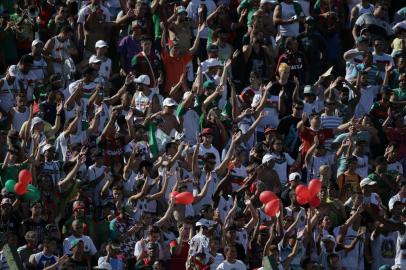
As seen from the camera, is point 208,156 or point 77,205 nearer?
point 77,205

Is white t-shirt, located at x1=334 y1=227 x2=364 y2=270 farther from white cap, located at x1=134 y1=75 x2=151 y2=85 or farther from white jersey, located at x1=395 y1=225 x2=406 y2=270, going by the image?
white cap, located at x1=134 y1=75 x2=151 y2=85

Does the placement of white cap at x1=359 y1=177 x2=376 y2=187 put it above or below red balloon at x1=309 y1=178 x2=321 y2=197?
A: below

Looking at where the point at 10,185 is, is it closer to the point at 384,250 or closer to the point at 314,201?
the point at 314,201

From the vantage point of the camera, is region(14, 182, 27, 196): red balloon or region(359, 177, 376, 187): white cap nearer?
region(14, 182, 27, 196): red balloon

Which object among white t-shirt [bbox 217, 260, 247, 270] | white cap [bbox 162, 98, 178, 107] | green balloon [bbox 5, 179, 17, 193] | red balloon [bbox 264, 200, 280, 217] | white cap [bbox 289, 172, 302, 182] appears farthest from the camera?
white cap [bbox 162, 98, 178, 107]

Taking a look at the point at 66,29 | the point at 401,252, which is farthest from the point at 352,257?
the point at 66,29

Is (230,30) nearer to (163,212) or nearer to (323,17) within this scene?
(323,17)

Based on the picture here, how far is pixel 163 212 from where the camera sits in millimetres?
29375

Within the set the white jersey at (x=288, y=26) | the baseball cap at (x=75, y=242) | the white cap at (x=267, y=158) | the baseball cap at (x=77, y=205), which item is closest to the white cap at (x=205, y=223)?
the baseball cap at (x=77, y=205)

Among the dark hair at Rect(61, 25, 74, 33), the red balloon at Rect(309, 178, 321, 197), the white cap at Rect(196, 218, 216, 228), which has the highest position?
the dark hair at Rect(61, 25, 74, 33)

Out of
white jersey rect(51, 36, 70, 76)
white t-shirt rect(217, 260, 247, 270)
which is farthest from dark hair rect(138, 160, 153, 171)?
white jersey rect(51, 36, 70, 76)

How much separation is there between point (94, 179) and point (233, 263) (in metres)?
2.78

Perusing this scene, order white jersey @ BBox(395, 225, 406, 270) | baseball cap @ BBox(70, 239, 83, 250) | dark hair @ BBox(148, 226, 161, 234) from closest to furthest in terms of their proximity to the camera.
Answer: baseball cap @ BBox(70, 239, 83, 250) < dark hair @ BBox(148, 226, 161, 234) < white jersey @ BBox(395, 225, 406, 270)

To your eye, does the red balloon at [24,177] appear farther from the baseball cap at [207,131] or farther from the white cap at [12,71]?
the white cap at [12,71]
